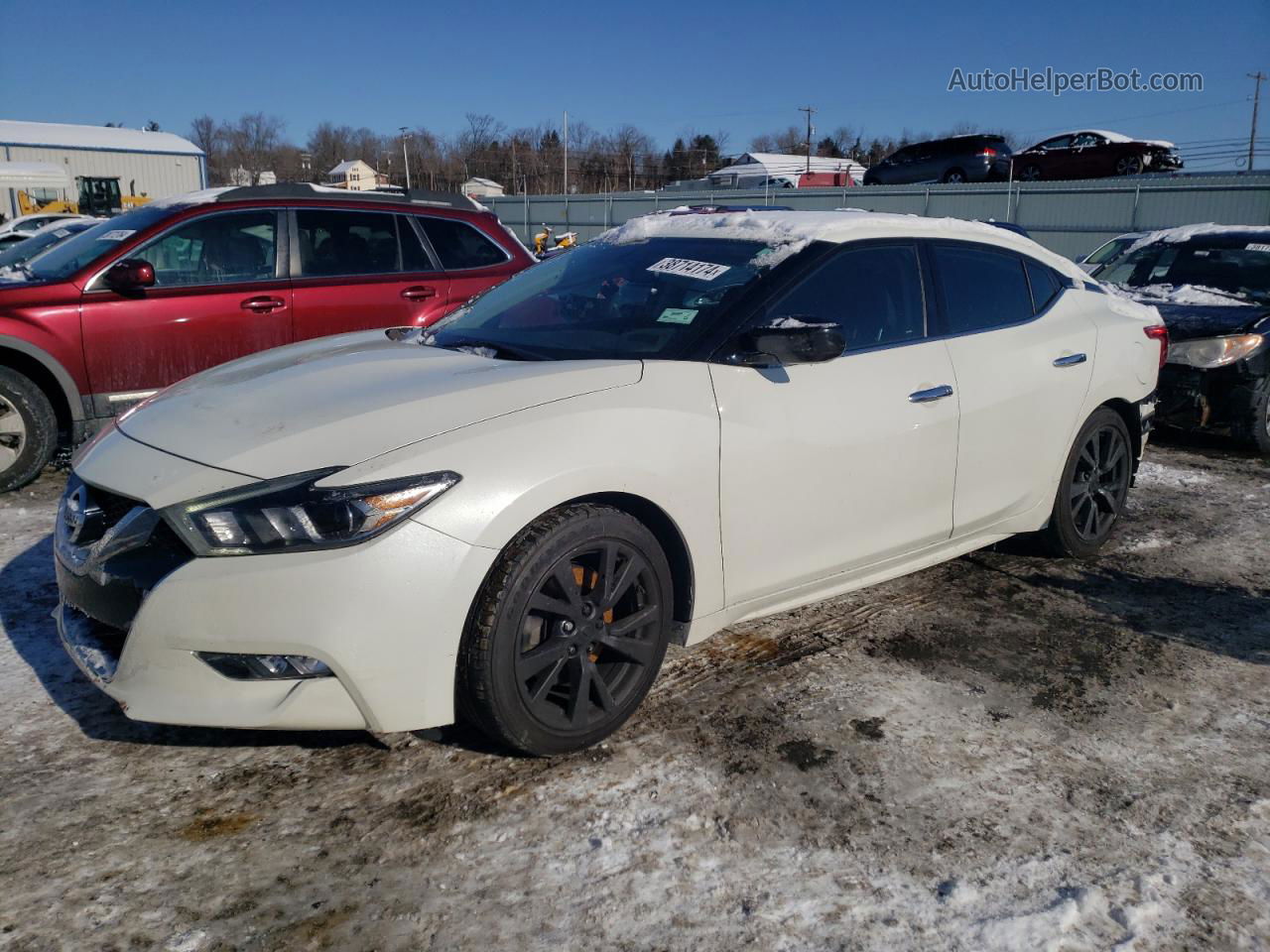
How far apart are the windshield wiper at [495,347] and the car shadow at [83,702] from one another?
1303 mm

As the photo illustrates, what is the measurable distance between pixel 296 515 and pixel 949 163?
98.2 feet

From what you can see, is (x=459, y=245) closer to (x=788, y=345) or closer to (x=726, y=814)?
(x=788, y=345)

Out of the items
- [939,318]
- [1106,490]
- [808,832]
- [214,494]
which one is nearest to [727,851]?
[808,832]

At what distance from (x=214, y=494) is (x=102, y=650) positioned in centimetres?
62

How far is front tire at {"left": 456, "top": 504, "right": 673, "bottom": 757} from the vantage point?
2.60 m

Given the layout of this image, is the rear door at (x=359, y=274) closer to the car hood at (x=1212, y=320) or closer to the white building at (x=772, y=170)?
the car hood at (x=1212, y=320)

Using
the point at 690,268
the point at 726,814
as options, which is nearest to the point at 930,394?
the point at 690,268

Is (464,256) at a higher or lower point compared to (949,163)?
lower

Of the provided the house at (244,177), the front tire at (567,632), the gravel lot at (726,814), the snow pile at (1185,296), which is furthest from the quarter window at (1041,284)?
the house at (244,177)

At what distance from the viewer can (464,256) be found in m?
6.75

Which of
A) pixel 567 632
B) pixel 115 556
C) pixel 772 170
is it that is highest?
pixel 772 170

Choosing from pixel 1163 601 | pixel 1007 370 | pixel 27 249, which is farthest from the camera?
pixel 27 249

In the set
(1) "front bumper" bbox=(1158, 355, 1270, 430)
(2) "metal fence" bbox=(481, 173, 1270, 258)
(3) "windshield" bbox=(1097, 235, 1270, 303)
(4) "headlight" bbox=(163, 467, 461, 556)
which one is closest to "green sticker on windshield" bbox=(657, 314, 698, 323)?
(4) "headlight" bbox=(163, 467, 461, 556)

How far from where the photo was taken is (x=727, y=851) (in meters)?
2.46
